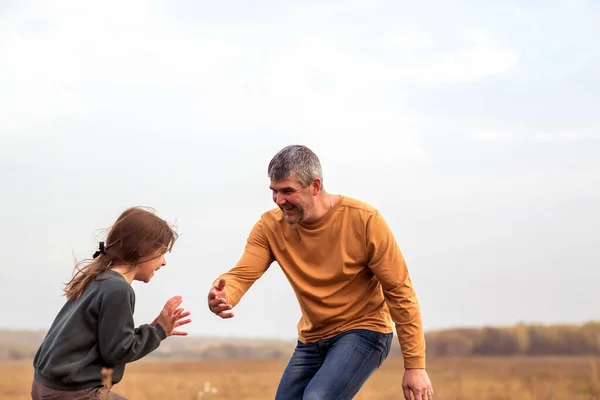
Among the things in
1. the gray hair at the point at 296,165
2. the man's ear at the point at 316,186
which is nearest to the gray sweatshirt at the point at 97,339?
the gray hair at the point at 296,165

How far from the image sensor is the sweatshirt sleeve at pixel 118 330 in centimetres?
466

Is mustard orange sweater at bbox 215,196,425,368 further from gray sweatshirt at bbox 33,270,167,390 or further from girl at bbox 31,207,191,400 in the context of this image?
gray sweatshirt at bbox 33,270,167,390

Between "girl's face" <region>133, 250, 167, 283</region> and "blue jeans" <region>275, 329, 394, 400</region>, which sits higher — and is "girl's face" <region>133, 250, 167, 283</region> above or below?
above

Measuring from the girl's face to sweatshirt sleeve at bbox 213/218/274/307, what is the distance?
1.19 metres

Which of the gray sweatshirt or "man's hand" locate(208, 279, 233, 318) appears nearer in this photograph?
the gray sweatshirt

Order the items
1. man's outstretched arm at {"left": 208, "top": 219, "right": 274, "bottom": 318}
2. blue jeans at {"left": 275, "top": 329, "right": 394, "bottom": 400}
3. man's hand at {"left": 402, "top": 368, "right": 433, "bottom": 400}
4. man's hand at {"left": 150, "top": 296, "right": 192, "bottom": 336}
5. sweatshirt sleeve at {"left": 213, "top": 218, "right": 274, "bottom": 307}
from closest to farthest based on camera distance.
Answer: man's hand at {"left": 150, "top": 296, "right": 192, "bottom": 336} → blue jeans at {"left": 275, "top": 329, "right": 394, "bottom": 400} → man's hand at {"left": 402, "top": 368, "right": 433, "bottom": 400} → man's outstretched arm at {"left": 208, "top": 219, "right": 274, "bottom": 318} → sweatshirt sleeve at {"left": 213, "top": 218, "right": 274, "bottom": 307}

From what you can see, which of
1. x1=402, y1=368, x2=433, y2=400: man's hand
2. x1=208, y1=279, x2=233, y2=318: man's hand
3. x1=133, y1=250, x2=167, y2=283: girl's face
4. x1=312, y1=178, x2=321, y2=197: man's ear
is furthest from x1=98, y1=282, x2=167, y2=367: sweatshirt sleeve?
x1=402, y1=368, x2=433, y2=400: man's hand

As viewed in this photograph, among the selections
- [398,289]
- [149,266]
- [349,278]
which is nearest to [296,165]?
[349,278]

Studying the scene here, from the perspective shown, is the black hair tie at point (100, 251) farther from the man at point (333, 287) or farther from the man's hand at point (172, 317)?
the man at point (333, 287)

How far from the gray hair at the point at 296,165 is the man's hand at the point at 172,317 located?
4.16ft

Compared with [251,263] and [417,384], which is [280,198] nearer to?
[251,263]

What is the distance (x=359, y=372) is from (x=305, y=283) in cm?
78

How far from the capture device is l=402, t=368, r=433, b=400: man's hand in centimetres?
588

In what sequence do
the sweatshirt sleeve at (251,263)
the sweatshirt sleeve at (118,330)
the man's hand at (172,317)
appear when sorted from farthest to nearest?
the sweatshirt sleeve at (251,263) < the man's hand at (172,317) < the sweatshirt sleeve at (118,330)
